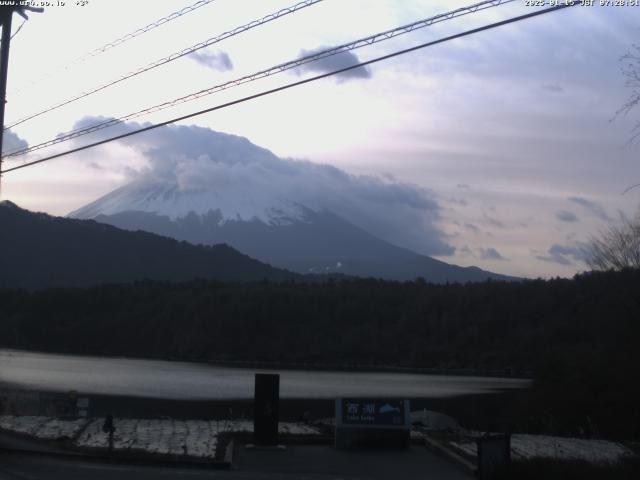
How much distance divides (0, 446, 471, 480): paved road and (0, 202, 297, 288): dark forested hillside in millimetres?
118895

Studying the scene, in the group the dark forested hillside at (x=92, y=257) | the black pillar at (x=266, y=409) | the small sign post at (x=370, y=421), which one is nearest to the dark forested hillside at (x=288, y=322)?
the dark forested hillside at (x=92, y=257)

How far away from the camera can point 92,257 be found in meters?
155

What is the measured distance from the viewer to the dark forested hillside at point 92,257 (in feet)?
467

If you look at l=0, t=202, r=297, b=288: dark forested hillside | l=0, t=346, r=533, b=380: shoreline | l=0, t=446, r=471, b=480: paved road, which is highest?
l=0, t=202, r=297, b=288: dark forested hillside

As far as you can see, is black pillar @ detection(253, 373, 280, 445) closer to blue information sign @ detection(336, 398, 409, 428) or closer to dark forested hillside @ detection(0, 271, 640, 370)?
blue information sign @ detection(336, 398, 409, 428)

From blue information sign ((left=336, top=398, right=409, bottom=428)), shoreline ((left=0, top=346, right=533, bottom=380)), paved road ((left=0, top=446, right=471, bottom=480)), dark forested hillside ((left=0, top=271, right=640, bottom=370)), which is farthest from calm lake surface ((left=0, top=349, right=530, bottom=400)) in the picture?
paved road ((left=0, top=446, right=471, bottom=480))

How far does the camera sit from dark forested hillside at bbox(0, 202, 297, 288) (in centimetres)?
14238

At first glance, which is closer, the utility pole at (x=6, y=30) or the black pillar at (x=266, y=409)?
the black pillar at (x=266, y=409)

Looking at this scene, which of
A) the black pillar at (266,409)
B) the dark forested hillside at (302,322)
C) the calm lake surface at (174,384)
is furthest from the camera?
the dark forested hillside at (302,322)

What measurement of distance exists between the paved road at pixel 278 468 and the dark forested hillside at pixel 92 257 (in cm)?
11890

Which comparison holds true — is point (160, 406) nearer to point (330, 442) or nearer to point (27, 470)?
point (330, 442)

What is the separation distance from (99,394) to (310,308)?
3027 inches

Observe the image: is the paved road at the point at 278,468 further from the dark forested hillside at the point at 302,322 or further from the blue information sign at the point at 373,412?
the dark forested hillside at the point at 302,322

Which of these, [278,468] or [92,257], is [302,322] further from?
[278,468]
